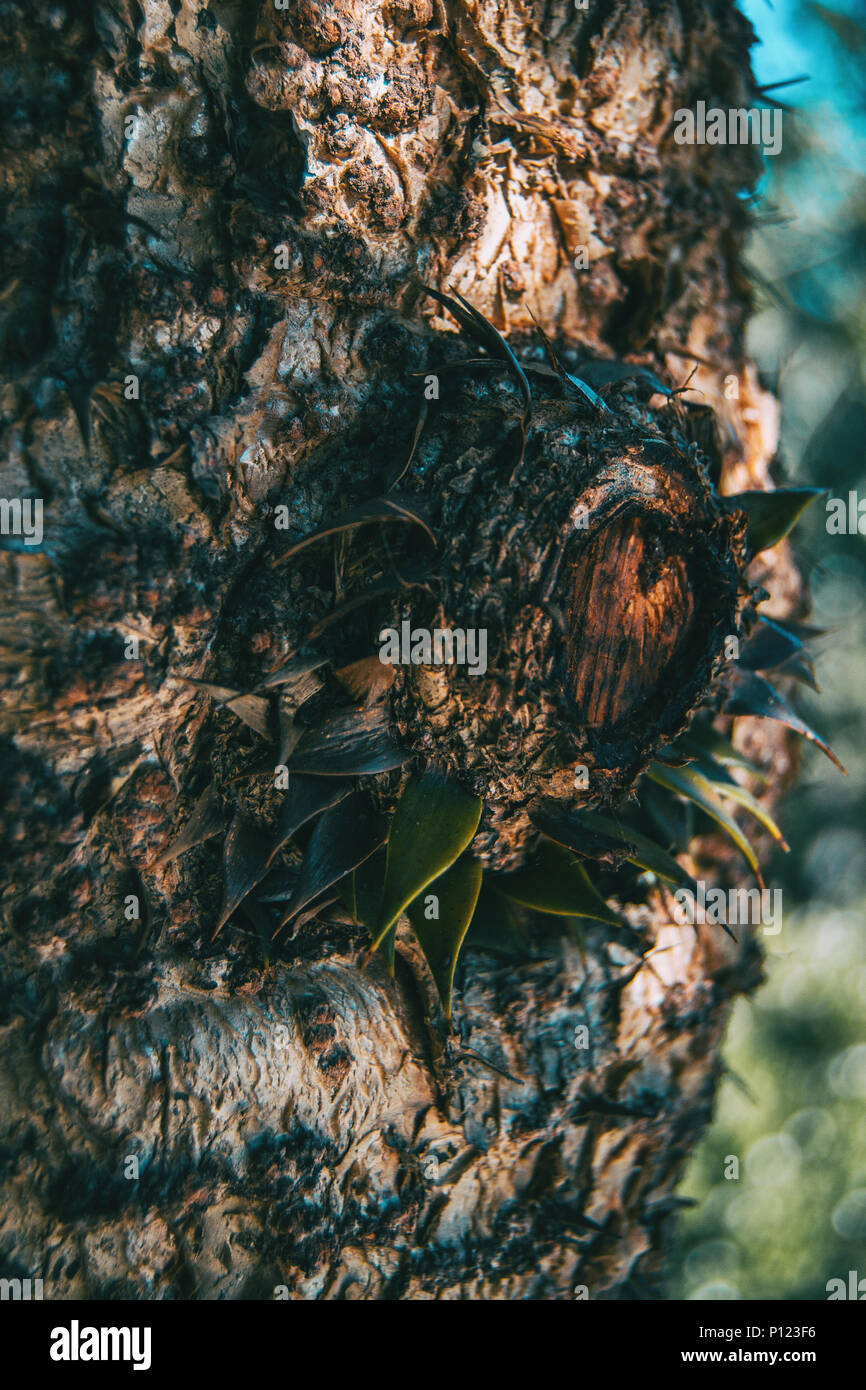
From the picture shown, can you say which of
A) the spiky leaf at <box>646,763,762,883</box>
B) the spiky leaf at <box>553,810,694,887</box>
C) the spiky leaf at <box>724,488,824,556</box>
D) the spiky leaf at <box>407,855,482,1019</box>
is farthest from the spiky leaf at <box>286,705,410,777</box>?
the spiky leaf at <box>724,488,824,556</box>

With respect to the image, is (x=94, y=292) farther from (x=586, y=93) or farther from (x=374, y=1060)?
(x=374, y=1060)

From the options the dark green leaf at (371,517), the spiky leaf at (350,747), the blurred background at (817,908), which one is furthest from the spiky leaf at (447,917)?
the blurred background at (817,908)

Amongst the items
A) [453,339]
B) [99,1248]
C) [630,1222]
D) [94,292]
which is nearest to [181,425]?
[94,292]

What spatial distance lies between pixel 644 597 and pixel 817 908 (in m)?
2.01

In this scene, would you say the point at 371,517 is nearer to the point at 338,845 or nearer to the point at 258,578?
the point at 258,578

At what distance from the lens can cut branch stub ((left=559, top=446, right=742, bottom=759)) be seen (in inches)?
33.0

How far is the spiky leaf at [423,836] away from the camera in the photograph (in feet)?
2.68

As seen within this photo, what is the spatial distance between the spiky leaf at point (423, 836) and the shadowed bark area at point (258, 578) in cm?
4

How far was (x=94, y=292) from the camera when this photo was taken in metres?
0.81

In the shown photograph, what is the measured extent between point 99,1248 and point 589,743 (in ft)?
2.41

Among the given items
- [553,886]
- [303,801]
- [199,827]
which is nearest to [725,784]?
[553,886]

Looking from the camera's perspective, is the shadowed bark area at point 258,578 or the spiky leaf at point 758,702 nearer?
the shadowed bark area at point 258,578

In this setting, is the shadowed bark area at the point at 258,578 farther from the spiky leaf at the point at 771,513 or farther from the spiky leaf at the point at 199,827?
the spiky leaf at the point at 771,513

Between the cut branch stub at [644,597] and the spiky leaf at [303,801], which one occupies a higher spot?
the cut branch stub at [644,597]
